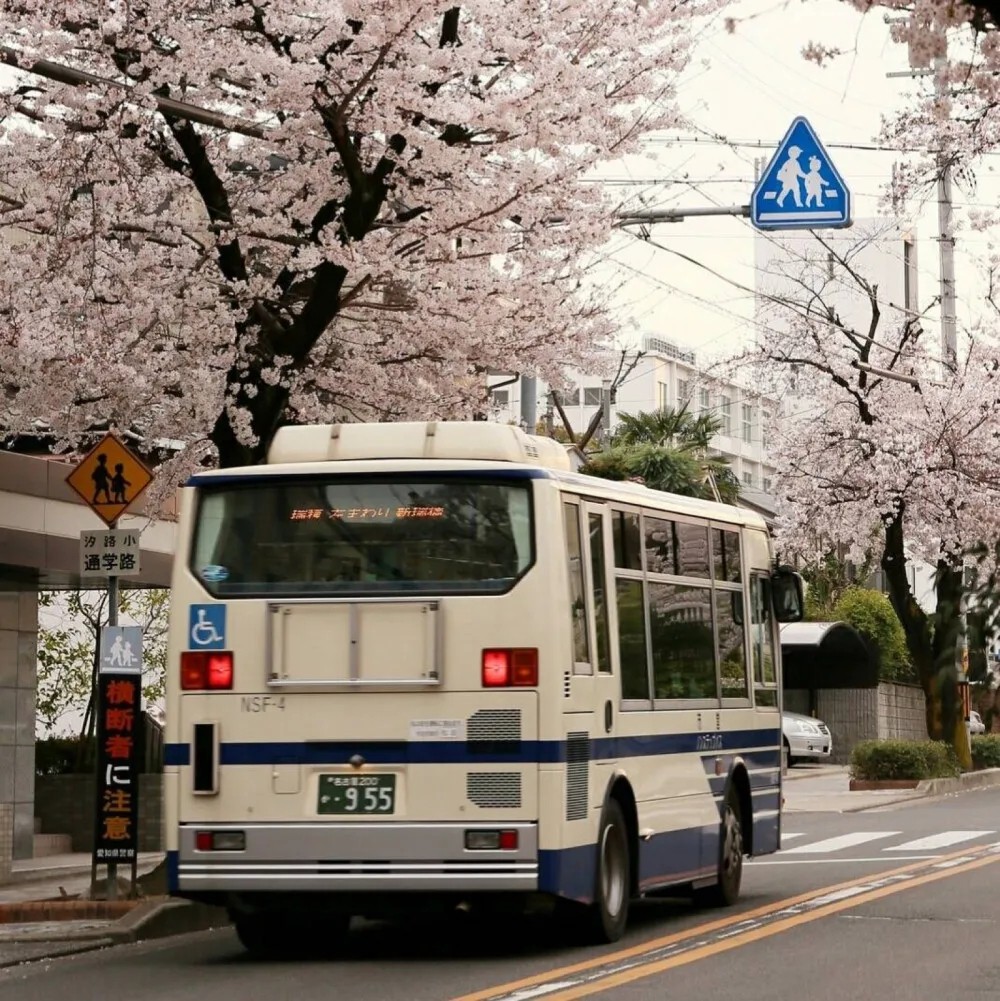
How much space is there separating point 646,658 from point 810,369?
91.0ft

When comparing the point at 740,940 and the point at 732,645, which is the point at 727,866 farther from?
the point at 740,940

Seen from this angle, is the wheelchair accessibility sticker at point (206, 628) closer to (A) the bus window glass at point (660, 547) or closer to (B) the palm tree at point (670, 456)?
(A) the bus window glass at point (660, 547)

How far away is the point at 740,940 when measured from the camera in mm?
13688

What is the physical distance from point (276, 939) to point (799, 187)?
10.2m

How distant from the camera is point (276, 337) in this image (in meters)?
17.8

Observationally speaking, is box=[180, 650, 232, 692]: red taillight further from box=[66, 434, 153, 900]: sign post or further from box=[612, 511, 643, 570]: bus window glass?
box=[66, 434, 153, 900]: sign post

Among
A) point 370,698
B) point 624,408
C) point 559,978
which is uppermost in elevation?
point 624,408

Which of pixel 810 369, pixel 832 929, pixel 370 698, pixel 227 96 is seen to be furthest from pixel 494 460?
pixel 810 369

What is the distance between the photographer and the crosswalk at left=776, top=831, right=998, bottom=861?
22875mm

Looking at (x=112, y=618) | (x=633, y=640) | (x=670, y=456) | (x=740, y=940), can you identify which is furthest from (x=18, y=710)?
(x=670, y=456)

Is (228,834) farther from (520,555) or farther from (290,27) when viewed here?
(290,27)

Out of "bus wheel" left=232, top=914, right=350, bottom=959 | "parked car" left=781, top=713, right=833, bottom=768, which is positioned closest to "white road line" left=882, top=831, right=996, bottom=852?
"bus wheel" left=232, top=914, right=350, bottom=959

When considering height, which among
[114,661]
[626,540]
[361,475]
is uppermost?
[361,475]

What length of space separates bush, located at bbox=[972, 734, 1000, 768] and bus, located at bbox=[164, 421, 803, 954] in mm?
32787
